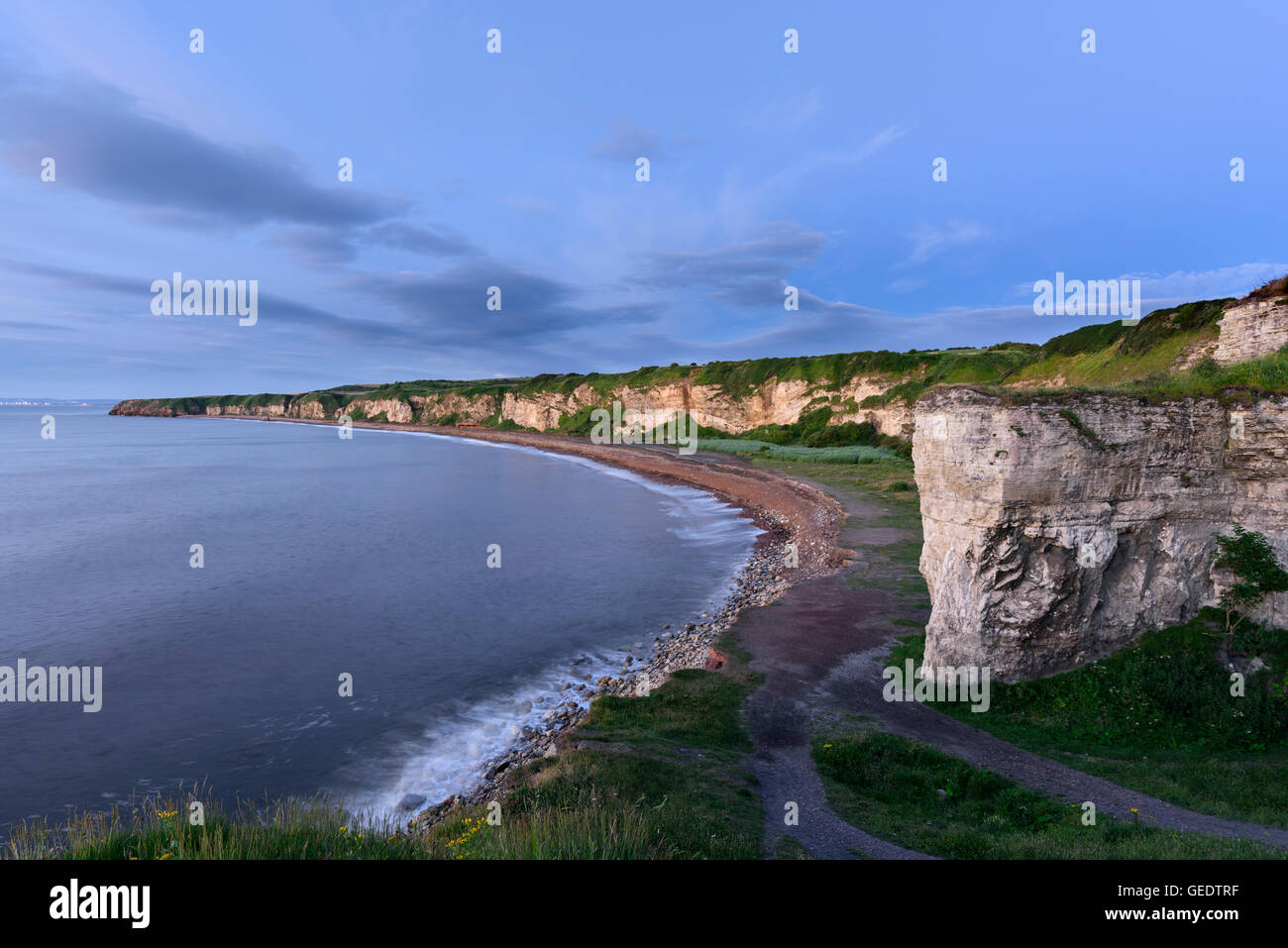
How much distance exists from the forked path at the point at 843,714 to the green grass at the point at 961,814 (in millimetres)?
438

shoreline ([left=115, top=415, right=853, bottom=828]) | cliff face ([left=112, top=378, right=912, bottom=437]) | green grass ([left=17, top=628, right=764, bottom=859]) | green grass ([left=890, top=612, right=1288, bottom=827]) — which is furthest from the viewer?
cliff face ([left=112, top=378, right=912, bottom=437])

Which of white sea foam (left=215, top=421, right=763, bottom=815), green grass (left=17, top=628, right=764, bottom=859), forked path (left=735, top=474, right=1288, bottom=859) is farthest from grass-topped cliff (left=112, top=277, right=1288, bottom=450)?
white sea foam (left=215, top=421, right=763, bottom=815)

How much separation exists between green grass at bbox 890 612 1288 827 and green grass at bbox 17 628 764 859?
603 centimetres

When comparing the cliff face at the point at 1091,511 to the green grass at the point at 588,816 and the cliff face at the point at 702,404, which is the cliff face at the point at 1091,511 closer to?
the green grass at the point at 588,816

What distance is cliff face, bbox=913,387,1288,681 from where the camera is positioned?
13.6 metres

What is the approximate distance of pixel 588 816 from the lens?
744cm

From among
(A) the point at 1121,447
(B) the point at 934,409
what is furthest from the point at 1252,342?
(B) the point at 934,409

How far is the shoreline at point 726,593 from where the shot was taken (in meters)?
14.1

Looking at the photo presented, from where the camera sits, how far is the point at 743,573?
30.7 m

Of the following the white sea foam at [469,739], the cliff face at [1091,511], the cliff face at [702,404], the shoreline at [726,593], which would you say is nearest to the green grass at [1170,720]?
the cliff face at [1091,511]

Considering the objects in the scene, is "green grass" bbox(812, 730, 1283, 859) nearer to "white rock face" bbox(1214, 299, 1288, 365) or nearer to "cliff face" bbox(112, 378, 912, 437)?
"white rock face" bbox(1214, 299, 1288, 365)

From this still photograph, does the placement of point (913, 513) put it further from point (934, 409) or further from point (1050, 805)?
point (1050, 805)

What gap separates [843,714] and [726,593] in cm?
1357
